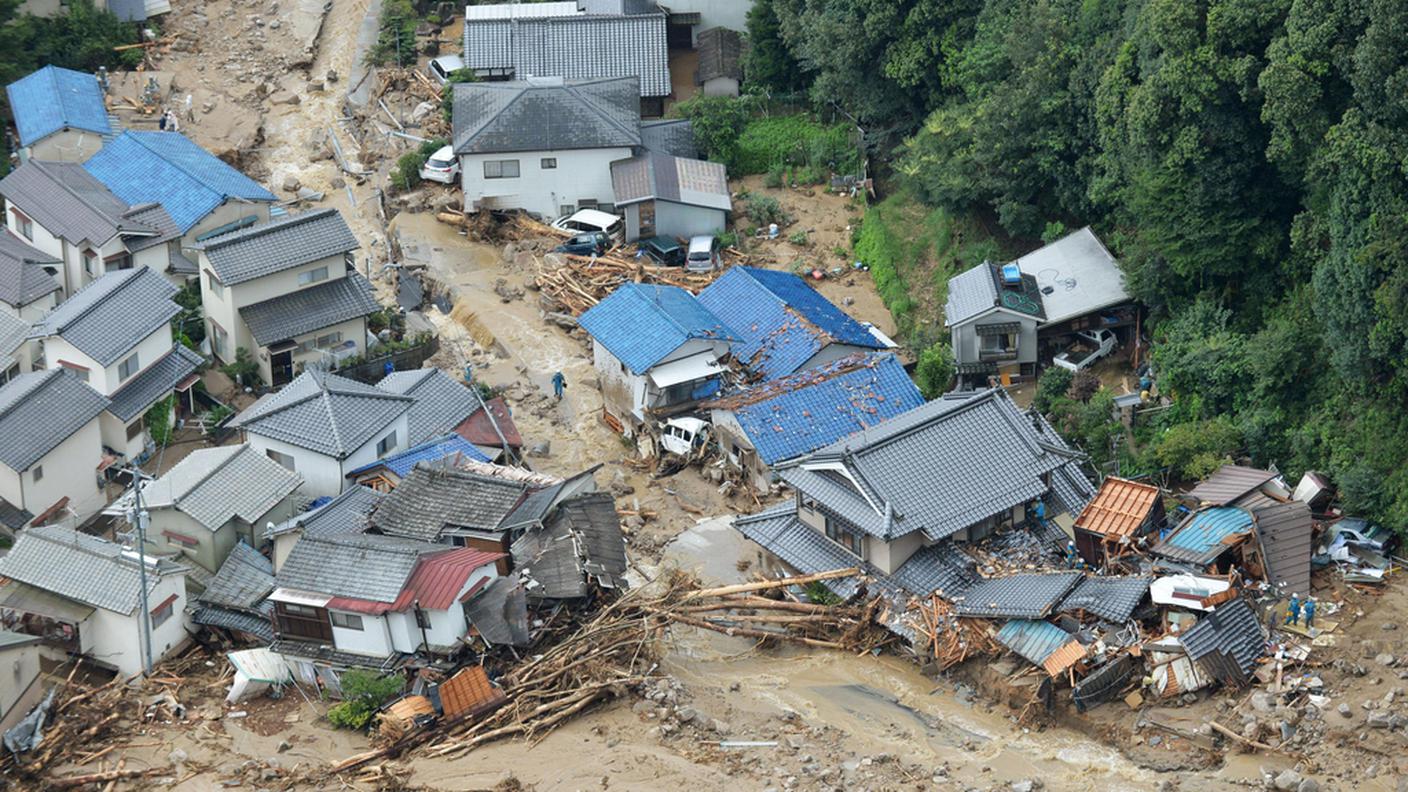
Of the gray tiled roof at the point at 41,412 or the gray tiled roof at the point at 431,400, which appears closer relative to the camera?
the gray tiled roof at the point at 41,412

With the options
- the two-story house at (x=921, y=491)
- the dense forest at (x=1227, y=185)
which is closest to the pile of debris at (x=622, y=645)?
Result: the two-story house at (x=921, y=491)

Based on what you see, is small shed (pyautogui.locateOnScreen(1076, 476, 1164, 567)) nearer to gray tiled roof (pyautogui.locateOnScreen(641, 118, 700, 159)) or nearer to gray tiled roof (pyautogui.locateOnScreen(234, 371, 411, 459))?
gray tiled roof (pyautogui.locateOnScreen(234, 371, 411, 459))

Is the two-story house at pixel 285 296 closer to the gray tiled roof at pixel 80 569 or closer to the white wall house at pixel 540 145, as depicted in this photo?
the white wall house at pixel 540 145

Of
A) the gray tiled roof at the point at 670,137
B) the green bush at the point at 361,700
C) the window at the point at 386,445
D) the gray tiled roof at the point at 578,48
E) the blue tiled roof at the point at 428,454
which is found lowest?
the green bush at the point at 361,700

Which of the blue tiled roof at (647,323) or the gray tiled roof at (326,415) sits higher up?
the blue tiled roof at (647,323)

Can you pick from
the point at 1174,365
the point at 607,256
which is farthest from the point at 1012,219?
the point at 607,256

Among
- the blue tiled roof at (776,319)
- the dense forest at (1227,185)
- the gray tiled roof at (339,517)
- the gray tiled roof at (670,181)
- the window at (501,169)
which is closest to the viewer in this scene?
the dense forest at (1227,185)
